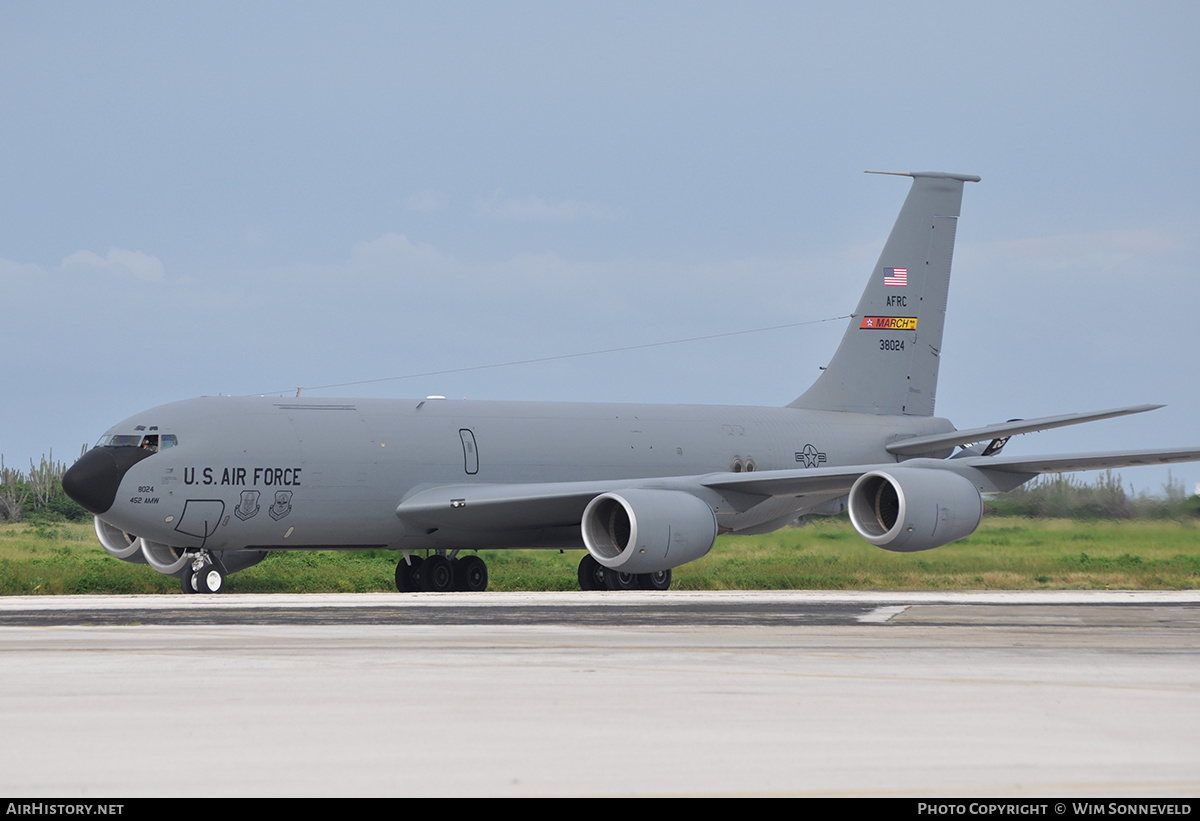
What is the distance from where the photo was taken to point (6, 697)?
26.4 ft

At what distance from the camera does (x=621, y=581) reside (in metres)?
24.8

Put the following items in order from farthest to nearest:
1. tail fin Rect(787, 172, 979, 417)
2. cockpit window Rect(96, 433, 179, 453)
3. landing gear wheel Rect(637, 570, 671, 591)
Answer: tail fin Rect(787, 172, 979, 417)
landing gear wheel Rect(637, 570, 671, 591)
cockpit window Rect(96, 433, 179, 453)

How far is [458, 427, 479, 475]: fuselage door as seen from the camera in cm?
2508

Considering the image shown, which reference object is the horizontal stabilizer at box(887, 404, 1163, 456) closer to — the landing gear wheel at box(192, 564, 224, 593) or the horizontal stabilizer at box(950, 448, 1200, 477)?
the horizontal stabilizer at box(950, 448, 1200, 477)

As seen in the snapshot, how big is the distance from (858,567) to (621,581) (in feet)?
15.4

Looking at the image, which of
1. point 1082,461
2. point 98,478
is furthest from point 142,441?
point 1082,461

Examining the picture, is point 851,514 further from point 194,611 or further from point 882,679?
point 882,679

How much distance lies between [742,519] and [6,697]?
1964 cm

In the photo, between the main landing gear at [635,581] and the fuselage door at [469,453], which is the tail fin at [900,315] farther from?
the fuselage door at [469,453]

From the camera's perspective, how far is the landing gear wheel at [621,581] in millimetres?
24781

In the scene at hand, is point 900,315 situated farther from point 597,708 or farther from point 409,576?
point 597,708

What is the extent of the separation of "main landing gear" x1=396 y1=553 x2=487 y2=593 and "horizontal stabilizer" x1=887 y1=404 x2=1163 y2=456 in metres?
9.39

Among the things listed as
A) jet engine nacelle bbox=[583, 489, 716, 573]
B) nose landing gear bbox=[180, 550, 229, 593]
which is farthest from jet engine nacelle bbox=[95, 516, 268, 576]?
jet engine nacelle bbox=[583, 489, 716, 573]
